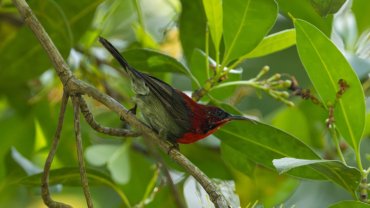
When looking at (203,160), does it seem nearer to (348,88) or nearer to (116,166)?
(116,166)

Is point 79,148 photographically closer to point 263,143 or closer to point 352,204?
point 263,143

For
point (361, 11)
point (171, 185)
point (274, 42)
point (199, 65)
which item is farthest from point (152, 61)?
point (361, 11)

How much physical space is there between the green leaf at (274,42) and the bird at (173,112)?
0.22 meters

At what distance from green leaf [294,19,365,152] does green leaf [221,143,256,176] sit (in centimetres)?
38

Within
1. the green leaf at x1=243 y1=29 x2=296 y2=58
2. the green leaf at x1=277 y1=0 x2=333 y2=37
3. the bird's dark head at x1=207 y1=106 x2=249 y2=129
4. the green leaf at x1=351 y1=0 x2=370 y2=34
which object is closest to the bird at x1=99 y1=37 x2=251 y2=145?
the bird's dark head at x1=207 y1=106 x2=249 y2=129

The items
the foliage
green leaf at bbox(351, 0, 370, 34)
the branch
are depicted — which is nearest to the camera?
the branch

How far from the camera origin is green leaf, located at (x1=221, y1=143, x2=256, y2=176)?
7.88 feet

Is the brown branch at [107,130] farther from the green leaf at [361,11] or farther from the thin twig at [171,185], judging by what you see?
the green leaf at [361,11]

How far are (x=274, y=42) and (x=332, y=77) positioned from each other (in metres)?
0.25

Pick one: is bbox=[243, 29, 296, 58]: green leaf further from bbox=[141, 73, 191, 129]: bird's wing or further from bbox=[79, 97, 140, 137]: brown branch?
bbox=[79, 97, 140, 137]: brown branch

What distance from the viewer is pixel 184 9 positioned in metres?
2.64

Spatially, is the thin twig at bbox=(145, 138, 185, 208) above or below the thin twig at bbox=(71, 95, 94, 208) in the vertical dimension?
below

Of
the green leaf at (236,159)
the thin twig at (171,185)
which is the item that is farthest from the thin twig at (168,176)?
the green leaf at (236,159)

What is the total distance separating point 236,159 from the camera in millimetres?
2404
